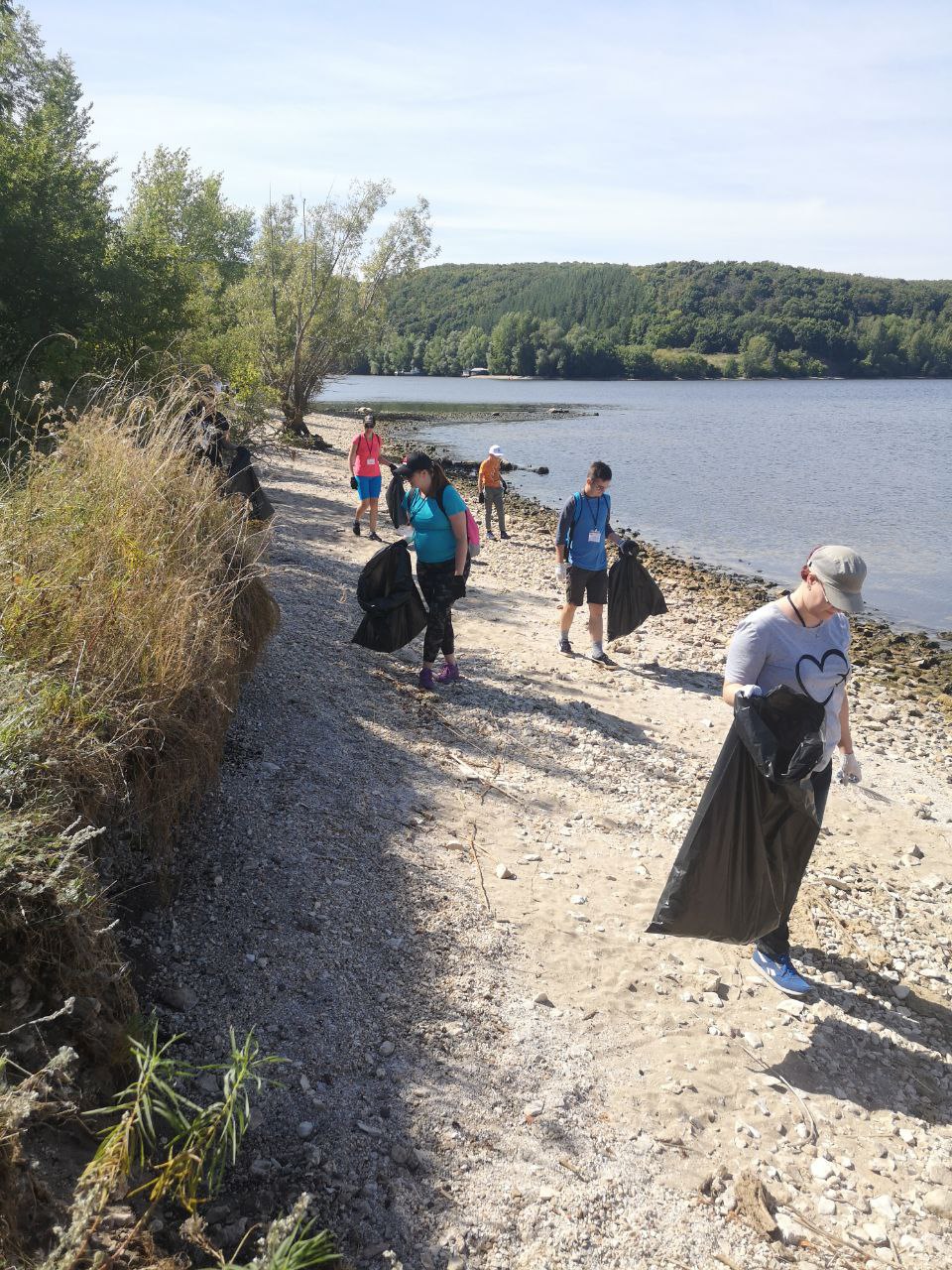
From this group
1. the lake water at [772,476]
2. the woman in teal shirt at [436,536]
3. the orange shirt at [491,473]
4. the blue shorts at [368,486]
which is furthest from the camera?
the lake water at [772,476]

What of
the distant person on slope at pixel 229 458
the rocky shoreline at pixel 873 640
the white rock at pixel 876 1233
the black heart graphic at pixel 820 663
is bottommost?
the white rock at pixel 876 1233

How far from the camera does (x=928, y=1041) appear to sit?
14.7 feet

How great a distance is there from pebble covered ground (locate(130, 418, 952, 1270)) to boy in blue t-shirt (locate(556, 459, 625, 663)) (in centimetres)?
238

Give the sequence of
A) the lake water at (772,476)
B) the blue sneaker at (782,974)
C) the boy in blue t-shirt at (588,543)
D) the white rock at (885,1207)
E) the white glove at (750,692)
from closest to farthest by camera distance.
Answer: the white rock at (885,1207)
the white glove at (750,692)
the blue sneaker at (782,974)
the boy in blue t-shirt at (588,543)
the lake water at (772,476)

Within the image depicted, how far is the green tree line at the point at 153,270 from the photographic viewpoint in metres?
10.1

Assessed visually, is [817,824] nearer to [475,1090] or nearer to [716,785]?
[716,785]

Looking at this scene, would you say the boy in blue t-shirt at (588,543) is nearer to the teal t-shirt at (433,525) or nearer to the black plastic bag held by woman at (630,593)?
the black plastic bag held by woman at (630,593)

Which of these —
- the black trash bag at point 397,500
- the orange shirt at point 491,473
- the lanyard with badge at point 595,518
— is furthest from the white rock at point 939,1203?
the orange shirt at point 491,473

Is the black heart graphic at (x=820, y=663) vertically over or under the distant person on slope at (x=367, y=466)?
under

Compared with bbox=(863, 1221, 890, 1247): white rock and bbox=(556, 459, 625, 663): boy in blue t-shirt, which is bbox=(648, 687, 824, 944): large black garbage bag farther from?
bbox=(556, 459, 625, 663): boy in blue t-shirt

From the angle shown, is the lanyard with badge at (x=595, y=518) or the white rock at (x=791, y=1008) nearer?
the white rock at (x=791, y=1008)

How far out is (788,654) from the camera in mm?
4152

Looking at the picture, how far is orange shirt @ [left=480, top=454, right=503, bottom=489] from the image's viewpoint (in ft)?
59.0

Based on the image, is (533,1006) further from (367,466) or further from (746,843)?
(367,466)
